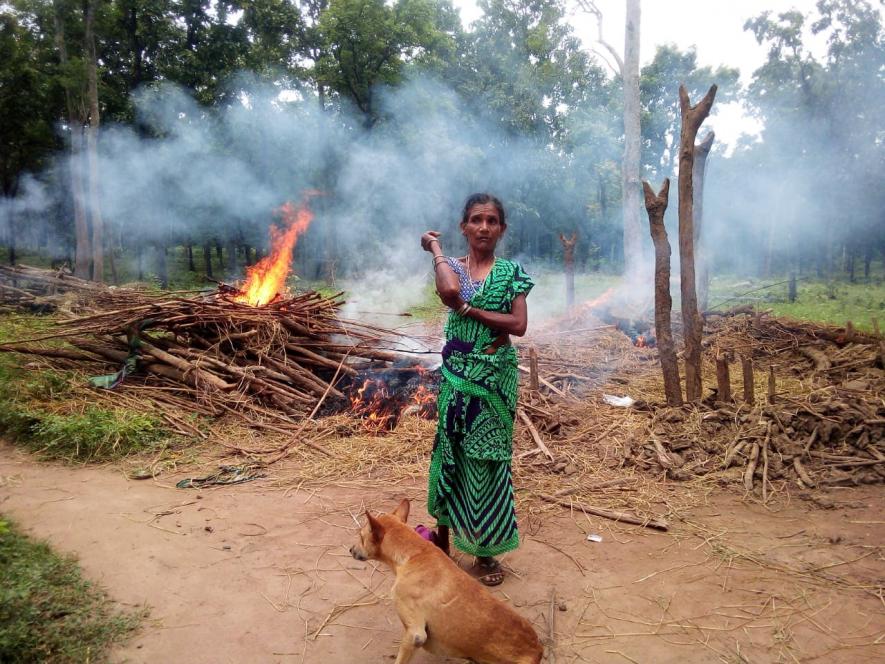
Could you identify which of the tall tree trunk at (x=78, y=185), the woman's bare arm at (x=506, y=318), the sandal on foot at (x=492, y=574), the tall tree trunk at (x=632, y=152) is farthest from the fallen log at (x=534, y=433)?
the tall tree trunk at (x=78, y=185)

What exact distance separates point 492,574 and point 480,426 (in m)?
0.85

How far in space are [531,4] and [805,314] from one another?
21.6 metres

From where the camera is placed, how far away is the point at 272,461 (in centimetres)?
479

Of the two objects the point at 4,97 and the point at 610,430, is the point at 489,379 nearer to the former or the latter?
the point at 610,430

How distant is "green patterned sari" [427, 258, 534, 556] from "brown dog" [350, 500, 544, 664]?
2.24ft

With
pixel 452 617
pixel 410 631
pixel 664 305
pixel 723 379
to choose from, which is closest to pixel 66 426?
pixel 410 631

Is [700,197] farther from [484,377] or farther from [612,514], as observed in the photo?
[484,377]

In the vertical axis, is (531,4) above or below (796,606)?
above

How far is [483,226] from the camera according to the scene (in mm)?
2789

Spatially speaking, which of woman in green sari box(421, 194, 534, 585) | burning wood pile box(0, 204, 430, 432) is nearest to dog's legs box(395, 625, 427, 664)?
woman in green sari box(421, 194, 534, 585)

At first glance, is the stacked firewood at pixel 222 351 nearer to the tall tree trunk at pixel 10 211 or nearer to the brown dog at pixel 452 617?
the brown dog at pixel 452 617

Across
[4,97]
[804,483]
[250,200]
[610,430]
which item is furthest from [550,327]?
[4,97]

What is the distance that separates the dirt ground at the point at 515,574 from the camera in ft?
7.77

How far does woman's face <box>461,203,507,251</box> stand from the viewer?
2.79m
